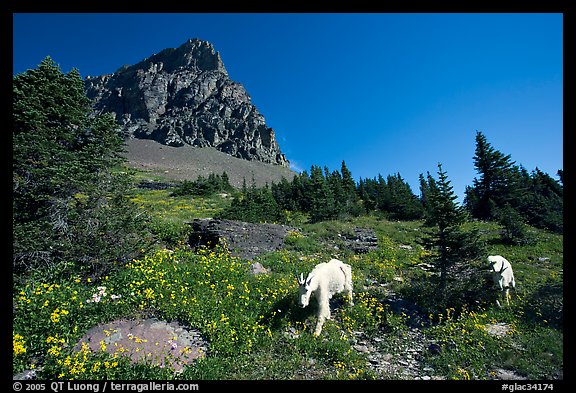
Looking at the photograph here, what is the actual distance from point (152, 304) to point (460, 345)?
9.10m

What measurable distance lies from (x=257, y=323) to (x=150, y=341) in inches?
113

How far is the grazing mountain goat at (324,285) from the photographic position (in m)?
7.52

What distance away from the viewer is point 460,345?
22.2 ft

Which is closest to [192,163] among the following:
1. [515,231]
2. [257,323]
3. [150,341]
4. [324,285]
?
[515,231]

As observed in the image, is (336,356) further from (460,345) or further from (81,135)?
(81,135)

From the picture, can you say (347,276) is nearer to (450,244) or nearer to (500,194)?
(450,244)

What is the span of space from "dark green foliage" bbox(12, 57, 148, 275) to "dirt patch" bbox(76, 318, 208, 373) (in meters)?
3.49

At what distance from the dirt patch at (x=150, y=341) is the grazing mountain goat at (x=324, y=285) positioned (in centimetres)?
316

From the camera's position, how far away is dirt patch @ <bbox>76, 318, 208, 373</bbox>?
5355 mm

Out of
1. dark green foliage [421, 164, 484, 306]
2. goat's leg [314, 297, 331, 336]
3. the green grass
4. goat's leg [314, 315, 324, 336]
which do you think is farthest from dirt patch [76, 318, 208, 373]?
dark green foliage [421, 164, 484, 306]

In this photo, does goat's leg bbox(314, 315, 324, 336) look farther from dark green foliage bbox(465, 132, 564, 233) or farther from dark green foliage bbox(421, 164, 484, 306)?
dark green foliage bbox(465, 132, 564, 233)

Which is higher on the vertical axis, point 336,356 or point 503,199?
point 503,199

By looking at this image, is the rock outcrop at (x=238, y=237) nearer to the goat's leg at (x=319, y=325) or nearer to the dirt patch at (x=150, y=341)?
the goat's leg at (x=319, y=325)
